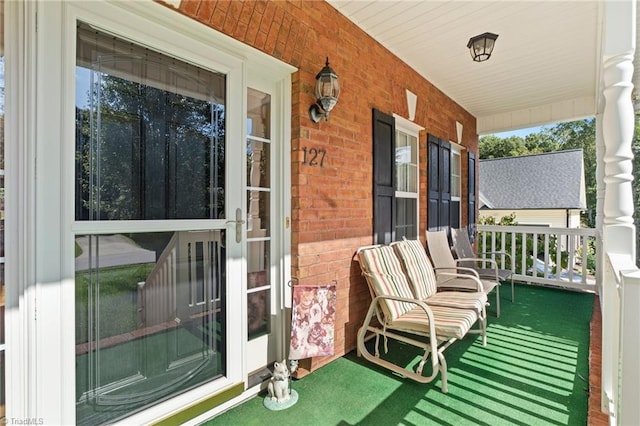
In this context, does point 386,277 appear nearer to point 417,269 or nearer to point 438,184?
point 417,269

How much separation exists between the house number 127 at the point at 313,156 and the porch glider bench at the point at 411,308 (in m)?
0.89

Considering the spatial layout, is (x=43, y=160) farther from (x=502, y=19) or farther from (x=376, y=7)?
(x=502, y=19)

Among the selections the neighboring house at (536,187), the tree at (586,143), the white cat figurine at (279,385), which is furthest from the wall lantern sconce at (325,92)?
the tree at (586,143)

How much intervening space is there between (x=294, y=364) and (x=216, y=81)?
2109 mm

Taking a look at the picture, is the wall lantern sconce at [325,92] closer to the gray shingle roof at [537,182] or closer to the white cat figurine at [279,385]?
the white cat figurine at [279,385]

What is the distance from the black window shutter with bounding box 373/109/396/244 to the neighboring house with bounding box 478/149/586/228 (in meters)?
11.4

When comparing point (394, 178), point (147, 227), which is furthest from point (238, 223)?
point (394, 178)

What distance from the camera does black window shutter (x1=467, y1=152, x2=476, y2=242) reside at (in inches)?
228

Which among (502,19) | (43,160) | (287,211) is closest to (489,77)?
(502,19)

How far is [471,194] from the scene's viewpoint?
19.3ft

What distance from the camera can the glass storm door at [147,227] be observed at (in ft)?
5.09

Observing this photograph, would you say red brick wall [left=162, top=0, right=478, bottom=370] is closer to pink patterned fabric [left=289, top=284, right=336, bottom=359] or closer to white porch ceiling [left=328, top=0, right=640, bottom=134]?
pink patterned fabric [left=289, top=284, right=336, bottom=359]

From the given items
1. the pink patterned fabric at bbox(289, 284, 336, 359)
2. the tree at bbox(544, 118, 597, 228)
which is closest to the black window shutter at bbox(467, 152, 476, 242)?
the pink patterned fabric at bbox(289, 284, 336, 359)

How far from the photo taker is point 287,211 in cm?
244
